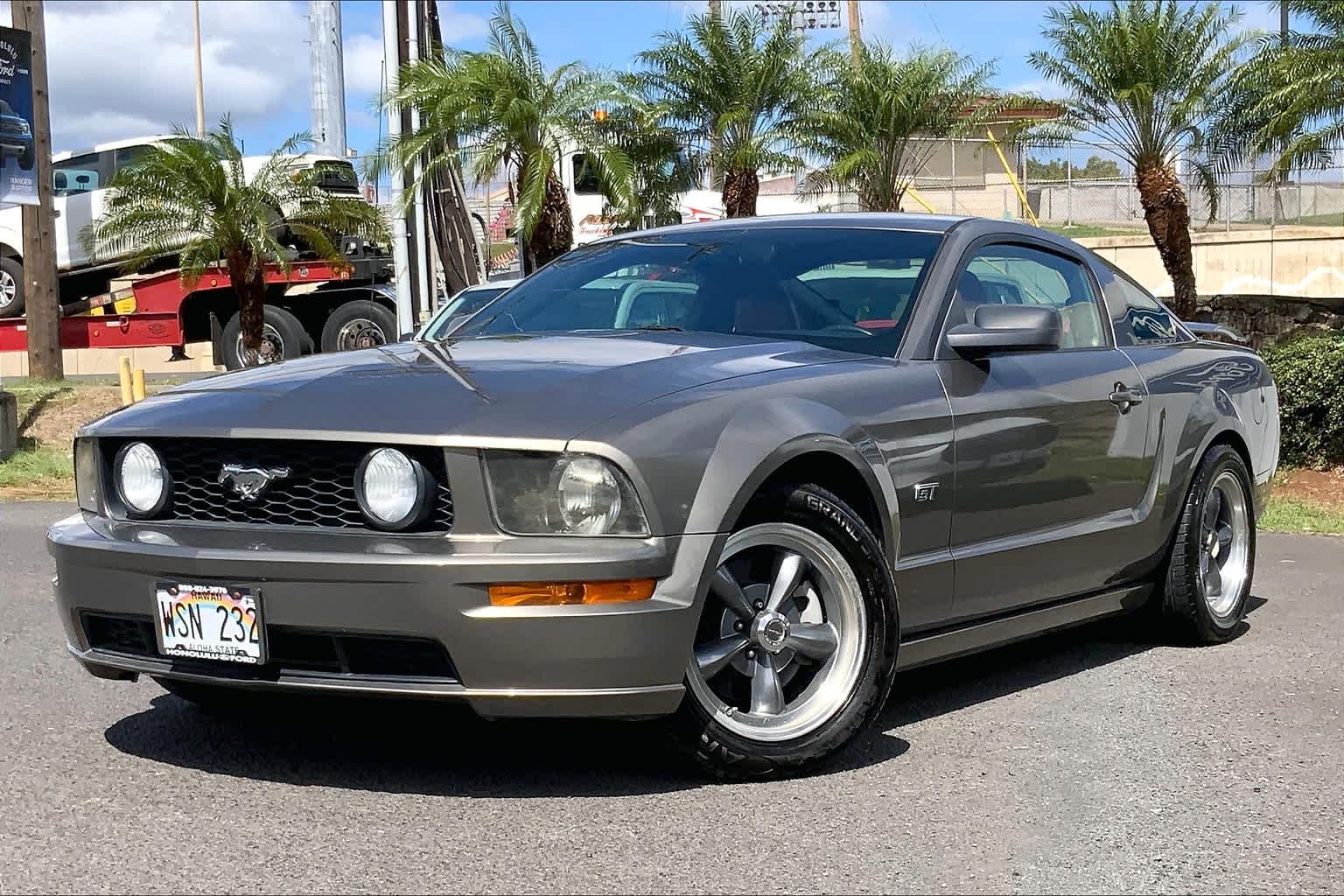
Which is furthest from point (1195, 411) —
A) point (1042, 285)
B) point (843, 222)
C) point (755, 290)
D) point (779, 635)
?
point (779, 635)

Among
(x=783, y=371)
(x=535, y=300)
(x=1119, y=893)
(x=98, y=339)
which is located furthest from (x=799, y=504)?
(x=98, y=339)

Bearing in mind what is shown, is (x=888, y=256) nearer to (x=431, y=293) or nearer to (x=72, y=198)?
(x=431, y=293)

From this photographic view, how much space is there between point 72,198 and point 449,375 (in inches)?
843

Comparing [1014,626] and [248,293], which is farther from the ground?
[248,293]

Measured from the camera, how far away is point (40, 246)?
67.7ft

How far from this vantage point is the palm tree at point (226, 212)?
69.3 ft

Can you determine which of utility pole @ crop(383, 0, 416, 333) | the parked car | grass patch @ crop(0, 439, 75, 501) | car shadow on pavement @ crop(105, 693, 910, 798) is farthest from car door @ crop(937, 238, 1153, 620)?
utility pole @ crop(383, 0, 416, 333)

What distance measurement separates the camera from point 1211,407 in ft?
20.9

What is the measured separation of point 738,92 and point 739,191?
1440 millimetres

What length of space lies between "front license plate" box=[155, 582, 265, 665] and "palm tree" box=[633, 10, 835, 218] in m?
21.4

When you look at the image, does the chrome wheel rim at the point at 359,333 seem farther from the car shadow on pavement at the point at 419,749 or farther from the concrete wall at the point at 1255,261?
the car shadow on pavement at the point at 419,749

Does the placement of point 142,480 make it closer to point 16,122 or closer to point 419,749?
point 419,749

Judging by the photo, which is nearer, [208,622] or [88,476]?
[208,622]

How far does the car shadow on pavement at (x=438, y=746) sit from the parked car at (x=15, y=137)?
1335 cm
